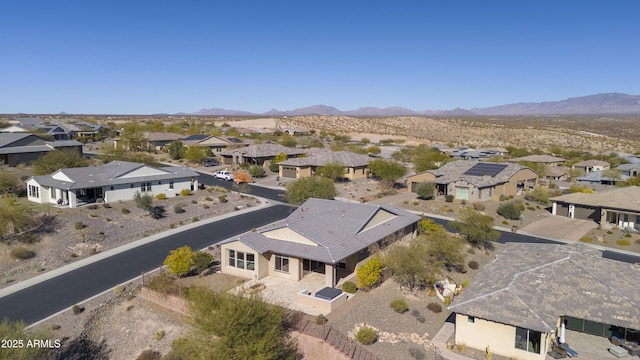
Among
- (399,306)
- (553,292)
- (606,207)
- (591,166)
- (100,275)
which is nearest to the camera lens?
(553,292)

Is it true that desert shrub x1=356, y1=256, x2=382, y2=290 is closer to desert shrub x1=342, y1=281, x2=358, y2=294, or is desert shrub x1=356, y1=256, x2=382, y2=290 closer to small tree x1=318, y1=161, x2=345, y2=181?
desert shrub x1=342, y1=281, x2=358, y2=294

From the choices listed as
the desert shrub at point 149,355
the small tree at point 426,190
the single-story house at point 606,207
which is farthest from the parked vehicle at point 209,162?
the desert shrub at point 149,355

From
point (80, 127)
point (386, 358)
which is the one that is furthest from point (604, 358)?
A: point (80, 127)

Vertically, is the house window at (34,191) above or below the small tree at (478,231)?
above

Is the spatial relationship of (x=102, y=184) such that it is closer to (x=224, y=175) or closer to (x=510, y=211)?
(x=224, y=175)

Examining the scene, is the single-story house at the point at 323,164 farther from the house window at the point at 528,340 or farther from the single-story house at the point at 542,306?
the house window at the point at 528,340

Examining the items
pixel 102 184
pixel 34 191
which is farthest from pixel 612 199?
pixel 34 191

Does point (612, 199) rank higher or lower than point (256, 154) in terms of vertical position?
lower
